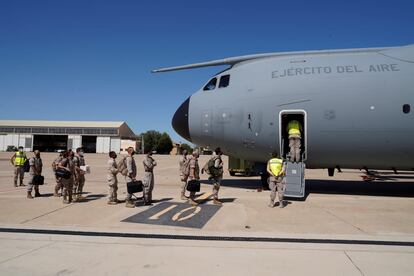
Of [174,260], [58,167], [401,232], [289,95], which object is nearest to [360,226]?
[401,232]

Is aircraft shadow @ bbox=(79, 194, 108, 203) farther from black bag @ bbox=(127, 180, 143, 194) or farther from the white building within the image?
the white building

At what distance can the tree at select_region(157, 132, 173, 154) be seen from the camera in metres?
131

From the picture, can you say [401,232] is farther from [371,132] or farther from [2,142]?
[2,142]

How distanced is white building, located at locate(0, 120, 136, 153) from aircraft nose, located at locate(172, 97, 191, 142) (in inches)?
3387

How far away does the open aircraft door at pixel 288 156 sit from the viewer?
42.2 ft

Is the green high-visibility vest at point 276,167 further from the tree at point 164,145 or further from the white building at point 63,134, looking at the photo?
the tree at point 164,145

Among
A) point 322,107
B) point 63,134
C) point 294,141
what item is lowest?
point 294,141

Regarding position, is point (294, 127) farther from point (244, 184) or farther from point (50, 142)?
point (50, 142)

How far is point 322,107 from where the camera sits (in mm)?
13141

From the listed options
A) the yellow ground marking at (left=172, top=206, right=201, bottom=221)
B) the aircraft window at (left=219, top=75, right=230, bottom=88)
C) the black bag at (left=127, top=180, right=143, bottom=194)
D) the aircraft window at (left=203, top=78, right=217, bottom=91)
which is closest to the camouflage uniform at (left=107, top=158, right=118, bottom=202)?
the black bag at (left=127, top=180, right=143, bottom=194)

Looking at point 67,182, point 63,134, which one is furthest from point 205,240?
point 63,134

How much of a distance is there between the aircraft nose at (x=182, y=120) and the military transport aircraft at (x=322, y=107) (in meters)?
0.46

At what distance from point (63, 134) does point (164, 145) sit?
1591 inches

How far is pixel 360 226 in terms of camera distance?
28.4 ft
